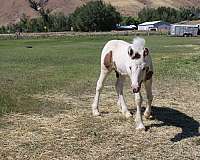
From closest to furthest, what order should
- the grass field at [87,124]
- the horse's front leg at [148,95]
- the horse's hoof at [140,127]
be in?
the grass field at [87,124]
the horse's hoof at [140,127]
the horse's front leg at [148,95]

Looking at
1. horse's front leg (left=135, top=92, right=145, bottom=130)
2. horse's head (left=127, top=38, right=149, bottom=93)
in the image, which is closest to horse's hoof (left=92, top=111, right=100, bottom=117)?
horse's front leg (left=135, top=92, right=145, bottom=130)

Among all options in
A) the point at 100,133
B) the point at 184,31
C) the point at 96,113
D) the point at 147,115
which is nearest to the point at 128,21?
the point at 184,31

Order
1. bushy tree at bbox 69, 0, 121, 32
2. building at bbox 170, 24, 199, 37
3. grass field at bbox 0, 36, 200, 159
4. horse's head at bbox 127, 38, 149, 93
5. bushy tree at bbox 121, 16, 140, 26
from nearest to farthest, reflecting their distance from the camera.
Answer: grass field at bbox 0, 36, 200, 159, horse's head at bbox 127, 38, 149, 93, building at bbox 170, 24, 199, 37, bushy tree at bbox 69, 0, 121, 32, bushy tree at bbox 121, 16, 140, 26

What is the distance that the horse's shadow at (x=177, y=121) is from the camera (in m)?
9.43

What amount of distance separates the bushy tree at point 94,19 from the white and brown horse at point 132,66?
109412 millimetres

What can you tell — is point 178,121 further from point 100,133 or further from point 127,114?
point 100,133

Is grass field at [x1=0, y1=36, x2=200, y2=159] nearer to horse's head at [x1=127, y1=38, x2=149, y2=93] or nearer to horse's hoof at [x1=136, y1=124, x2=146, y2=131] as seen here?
horse's hoof at [x1=136, y1=124, x2=146, y2=131]

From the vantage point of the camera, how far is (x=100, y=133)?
9.45 meters

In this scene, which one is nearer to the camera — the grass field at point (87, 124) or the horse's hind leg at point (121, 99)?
the grass field at point (87, 124)

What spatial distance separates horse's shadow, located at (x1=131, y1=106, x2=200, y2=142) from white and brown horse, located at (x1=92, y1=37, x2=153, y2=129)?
20.1 inches

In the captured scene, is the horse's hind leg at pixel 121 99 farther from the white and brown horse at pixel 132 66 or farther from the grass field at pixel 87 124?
the grass field at pixel 87 124

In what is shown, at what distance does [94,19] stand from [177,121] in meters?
111

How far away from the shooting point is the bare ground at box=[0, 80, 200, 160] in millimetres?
8164

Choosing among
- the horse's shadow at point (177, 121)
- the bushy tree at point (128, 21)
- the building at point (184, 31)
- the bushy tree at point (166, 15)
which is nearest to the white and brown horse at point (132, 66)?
the horse's shadow at point (177, 121)
